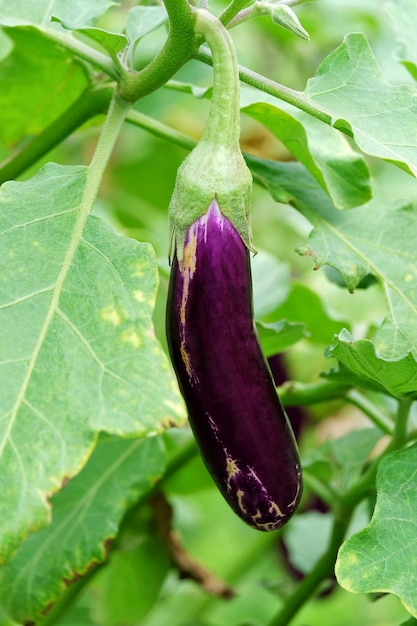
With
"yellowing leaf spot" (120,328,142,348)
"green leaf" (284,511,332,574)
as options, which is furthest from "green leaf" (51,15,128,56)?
"green leaf" (284,511,332,574)

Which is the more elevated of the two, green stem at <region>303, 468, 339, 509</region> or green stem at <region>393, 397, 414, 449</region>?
green stem at <region>393, 397, 414, 449</region>

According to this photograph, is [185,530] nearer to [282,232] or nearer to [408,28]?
[282,232]

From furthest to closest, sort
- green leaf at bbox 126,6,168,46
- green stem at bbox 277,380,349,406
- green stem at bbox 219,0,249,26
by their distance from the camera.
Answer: green stem at bbox 277,380,349,406 → green leaf at bbox 126,6,168,46 → green stem at bbox 219,0,249,26

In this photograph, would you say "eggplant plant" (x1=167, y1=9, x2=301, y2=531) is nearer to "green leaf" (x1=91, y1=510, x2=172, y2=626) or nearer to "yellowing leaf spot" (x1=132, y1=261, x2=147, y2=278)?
"yellowing leaf spot" (x1=132, y1=261, x2=147, y2=278)

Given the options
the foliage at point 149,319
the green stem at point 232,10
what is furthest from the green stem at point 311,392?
the green stem at point 232,10

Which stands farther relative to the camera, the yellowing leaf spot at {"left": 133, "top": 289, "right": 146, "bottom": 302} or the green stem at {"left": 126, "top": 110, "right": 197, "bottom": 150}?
the green stem at {"left": 126, "top": 110, "right": 197, "bottom": 150}

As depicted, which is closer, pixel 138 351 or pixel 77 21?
pixel 138 351

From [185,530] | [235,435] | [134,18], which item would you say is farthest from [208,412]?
[185,530]
